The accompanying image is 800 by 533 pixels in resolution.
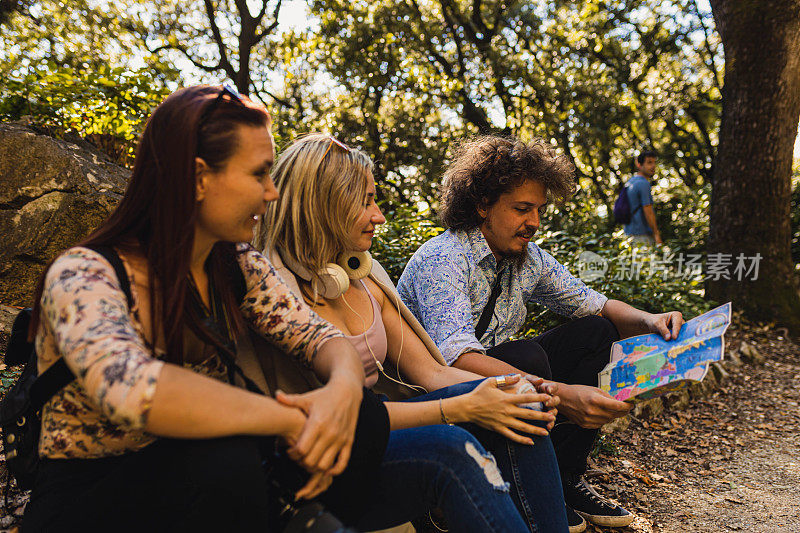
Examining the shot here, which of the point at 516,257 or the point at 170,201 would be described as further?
the point at 516,257

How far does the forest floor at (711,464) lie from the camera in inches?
119

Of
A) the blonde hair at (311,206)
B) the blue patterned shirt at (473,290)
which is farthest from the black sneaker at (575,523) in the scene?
the blonde hair at (311,206)

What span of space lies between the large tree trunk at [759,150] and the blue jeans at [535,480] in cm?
600

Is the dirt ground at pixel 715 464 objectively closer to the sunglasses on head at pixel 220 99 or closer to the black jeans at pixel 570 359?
the black jeans at pixel 570 359

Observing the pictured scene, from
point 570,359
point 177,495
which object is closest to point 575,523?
point 570,359

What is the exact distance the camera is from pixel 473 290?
2.92 m

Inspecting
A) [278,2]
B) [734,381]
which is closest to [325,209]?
[734,381]

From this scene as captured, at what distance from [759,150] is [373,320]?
6421 millimetres

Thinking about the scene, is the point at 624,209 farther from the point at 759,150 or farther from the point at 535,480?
the point at 535,480

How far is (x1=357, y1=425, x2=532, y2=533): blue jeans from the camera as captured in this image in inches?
65.9

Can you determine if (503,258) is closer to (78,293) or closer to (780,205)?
(78,293)

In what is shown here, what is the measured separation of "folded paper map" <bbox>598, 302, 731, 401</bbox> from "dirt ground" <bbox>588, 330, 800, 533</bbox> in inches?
34.1

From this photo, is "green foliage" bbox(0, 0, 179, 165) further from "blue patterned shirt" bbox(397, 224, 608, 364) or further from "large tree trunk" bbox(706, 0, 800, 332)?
"large tree trunk" bbox(706, 0, 800, 332)
